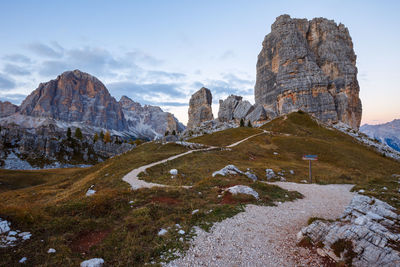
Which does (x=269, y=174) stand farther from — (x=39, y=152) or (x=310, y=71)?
(x=310, y=71)

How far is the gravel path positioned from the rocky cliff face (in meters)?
154

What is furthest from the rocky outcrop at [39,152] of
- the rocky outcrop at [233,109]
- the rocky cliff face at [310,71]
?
the rocky cliff face at [310,71]

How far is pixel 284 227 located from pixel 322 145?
64001 mm

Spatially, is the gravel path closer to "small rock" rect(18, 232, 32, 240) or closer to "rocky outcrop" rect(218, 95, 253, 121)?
"small rock" rect(18, 232, 32, 240)

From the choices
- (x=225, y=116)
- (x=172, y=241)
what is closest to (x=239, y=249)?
(x=172, y=241)

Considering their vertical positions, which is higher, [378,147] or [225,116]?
[225,116]

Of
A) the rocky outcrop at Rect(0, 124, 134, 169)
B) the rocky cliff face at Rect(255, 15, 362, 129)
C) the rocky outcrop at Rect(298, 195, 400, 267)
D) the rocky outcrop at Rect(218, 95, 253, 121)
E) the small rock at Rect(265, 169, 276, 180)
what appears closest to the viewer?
the rocky outcrop at Rect(298, 195, 400, 267)

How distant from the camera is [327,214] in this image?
16.5m

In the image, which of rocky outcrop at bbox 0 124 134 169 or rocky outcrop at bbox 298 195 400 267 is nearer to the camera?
rocky outcrop at bbox 298 195 400 267

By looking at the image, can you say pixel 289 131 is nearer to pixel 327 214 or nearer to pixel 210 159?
pixel 210 159

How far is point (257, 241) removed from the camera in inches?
444

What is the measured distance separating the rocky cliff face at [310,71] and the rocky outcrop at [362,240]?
6198 inches

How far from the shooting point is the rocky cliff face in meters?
152

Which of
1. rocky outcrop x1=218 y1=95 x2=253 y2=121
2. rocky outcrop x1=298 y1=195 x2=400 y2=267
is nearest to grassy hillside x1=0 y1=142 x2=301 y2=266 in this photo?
rocky outcrop x1=298 y1=195 x2=400 y2=267
